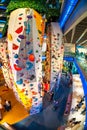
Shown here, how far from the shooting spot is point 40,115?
10.8m

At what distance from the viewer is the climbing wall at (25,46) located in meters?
6.27

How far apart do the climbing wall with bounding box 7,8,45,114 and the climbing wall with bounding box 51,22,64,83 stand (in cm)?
213

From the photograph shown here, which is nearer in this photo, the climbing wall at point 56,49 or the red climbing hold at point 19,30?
the red climbing hold at point 19,30

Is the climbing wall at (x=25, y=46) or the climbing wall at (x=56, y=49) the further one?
the climbing wall at (x=56, y=49)

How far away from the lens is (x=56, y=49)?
920 cm

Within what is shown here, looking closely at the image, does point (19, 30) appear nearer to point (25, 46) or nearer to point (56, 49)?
point (25, 46)

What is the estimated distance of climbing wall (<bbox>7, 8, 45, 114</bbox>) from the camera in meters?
6.27

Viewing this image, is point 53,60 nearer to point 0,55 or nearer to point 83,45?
point 0,55

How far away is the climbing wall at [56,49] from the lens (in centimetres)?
898

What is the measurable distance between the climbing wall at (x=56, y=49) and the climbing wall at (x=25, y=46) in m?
2.13

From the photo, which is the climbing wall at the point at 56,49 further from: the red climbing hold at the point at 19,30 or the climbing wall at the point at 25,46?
the red climbing hold at the point at 19,30

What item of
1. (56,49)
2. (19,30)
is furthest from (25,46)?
(56,49)

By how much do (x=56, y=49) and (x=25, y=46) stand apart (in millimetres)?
3001

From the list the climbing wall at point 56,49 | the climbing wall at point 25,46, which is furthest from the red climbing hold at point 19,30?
the climbing wall at point 56,49
